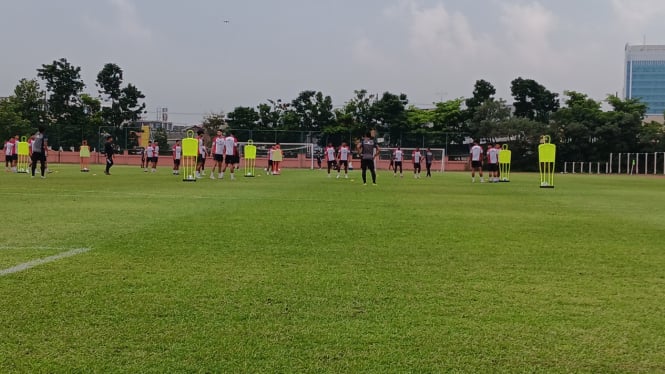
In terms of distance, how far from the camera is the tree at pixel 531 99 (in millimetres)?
64688

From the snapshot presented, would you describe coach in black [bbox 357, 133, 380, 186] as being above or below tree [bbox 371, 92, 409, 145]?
below

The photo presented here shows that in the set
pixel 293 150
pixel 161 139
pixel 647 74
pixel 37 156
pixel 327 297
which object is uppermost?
pixel 647 74

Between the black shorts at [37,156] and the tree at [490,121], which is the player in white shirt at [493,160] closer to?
the black shorts at [37,156]

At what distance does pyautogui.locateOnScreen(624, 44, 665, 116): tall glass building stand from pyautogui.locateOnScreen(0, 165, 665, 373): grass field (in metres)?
147

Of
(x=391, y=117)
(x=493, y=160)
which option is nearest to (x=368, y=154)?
(x=493, y=160)

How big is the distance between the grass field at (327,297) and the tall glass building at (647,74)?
14727 cm

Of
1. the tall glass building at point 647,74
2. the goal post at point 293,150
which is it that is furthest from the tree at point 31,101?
the tall glass building at point 647,74

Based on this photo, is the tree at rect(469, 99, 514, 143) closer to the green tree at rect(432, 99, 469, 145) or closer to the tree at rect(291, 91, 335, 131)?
the green tree at rect(432, 99, 469, 145)

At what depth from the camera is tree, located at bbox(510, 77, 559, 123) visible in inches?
2547

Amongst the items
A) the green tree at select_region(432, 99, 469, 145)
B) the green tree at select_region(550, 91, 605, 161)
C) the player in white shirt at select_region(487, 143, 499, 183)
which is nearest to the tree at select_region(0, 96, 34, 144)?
the green tree at select_region(432, 99, 469, 145)

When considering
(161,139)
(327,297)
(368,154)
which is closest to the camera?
(327,297)

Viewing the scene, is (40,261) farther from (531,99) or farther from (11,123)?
(531,99)

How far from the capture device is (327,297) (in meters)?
4.45

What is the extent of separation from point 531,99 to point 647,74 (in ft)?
299
